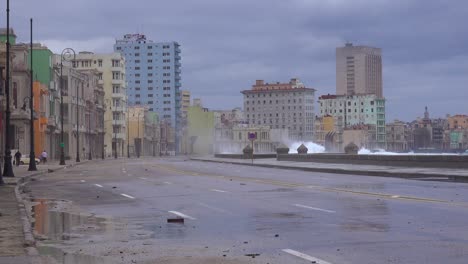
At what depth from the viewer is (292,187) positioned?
29.1m

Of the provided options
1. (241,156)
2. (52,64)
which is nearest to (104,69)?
(52,64)

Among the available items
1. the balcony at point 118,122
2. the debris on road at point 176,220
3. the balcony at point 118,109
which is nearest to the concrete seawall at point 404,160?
the debris on road at point 176,220

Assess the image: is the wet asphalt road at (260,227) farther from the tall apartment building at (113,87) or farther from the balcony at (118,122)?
the tall apartment building at (113,87)

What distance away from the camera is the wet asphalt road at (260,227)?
11.5 metres

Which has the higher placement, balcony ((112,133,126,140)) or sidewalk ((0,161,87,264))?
balcony ((112,133,126,140))

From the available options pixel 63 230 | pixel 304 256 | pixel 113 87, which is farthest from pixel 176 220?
pixel 113 87

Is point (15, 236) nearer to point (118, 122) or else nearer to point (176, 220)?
point (176, 220)

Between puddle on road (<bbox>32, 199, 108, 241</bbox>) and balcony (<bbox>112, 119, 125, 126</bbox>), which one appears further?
balcony (<bbox>112, 119, 125, 126</bbox>)

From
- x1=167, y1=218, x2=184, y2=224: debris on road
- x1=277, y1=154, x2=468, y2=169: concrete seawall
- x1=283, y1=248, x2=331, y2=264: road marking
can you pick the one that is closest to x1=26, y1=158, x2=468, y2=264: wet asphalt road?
x1=283, y1=248, x2=331, y2=264: road marking

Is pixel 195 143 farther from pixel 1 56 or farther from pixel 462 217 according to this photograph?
pixel 462 217

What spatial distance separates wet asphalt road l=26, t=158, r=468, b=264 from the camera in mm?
11477

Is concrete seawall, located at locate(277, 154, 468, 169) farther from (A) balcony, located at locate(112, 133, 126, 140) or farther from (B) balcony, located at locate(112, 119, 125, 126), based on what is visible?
(B) balcony, located at locate(112, 119, 125, 126)

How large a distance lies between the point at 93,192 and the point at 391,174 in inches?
660

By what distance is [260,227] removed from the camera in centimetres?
1529
